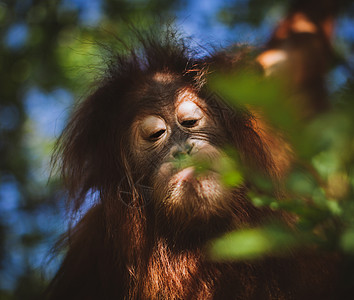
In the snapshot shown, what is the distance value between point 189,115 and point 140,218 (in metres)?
0.69

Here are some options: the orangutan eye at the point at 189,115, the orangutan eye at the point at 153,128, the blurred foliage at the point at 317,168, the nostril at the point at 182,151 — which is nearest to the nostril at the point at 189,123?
the orangutan eye at the point at 189,115

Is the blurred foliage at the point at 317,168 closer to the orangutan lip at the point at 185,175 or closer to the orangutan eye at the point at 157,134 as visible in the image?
the orangutan lip at the point at 185,175

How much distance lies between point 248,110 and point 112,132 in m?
0.93

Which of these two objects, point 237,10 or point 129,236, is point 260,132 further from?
point 237,10

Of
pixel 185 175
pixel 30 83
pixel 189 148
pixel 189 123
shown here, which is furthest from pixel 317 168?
pixel 30 83

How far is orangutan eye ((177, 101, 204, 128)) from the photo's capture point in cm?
262

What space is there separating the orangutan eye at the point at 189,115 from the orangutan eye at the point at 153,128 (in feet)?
0.38

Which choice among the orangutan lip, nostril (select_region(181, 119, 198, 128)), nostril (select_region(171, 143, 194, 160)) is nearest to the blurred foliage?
the orangutan lip

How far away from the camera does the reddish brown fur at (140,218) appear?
2320 millimetres

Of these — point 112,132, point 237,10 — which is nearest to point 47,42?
point 237,10

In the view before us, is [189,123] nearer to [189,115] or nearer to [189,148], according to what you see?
[189,115]

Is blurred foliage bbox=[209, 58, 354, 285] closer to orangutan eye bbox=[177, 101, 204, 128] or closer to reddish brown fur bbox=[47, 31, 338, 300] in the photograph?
reddish brown fur bbox=[47, 31, 338, 300]

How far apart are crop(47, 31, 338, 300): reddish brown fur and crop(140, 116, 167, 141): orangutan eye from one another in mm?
144

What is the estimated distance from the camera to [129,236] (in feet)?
8.24
